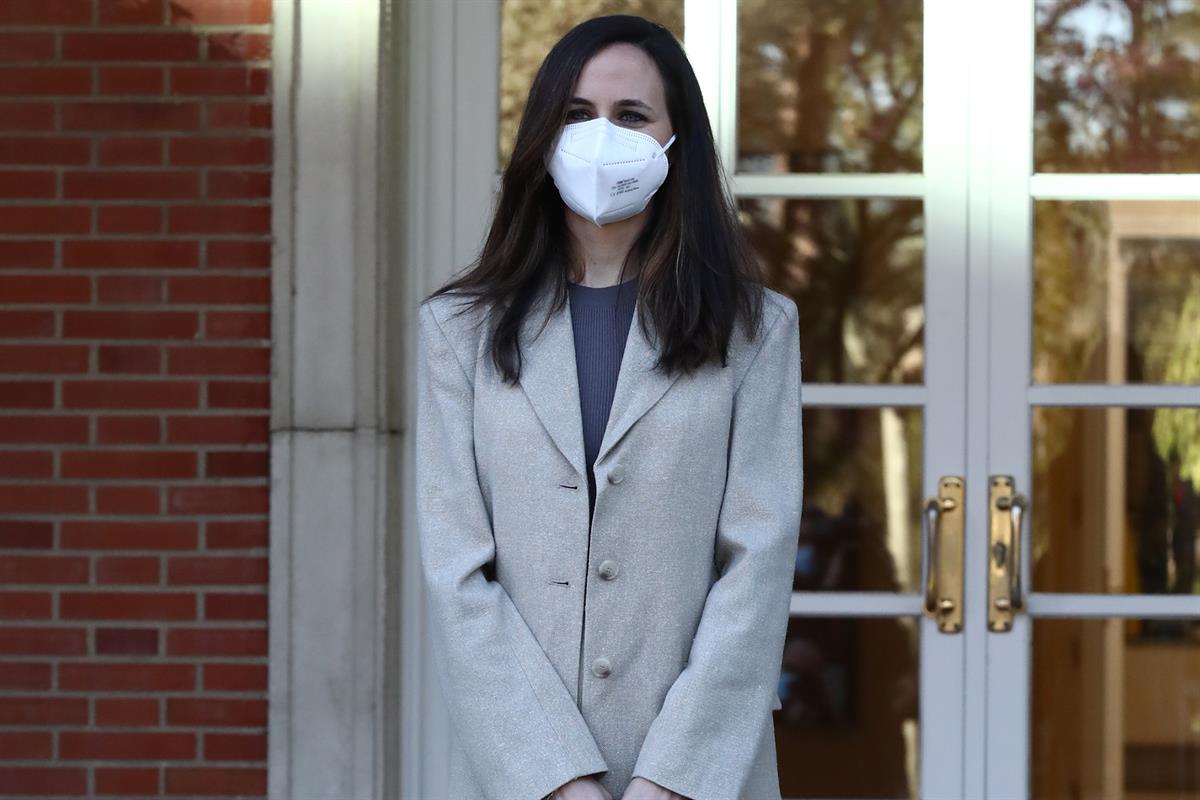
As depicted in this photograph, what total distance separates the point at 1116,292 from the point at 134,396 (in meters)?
2.10

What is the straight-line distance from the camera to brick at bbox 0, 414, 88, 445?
11.6 ft

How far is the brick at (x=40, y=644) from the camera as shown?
139 inches

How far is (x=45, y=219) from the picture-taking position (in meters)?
3.55

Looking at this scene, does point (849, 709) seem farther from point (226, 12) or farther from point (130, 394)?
point (226, 12)

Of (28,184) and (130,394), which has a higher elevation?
(28,184)

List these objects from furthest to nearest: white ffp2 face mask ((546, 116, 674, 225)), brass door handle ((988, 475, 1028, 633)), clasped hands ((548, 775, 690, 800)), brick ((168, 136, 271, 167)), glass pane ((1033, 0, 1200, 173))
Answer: glass pane ((1033, 0, 1200, 173)), brass door handle ((988, 475, 1028, 633)), brick ((168, 136, 271, 167)), white ffp2 face mask ((546, 116, 674, 225)), clasped hands ((548, 775, 690, 800))

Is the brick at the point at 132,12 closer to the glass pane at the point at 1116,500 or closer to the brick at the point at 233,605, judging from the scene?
the brick at the point at 233,605

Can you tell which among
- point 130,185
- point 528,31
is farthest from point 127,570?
point 528,31

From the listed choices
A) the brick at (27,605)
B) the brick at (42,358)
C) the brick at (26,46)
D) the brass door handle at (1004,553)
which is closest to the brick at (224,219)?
the brick at (42,358)

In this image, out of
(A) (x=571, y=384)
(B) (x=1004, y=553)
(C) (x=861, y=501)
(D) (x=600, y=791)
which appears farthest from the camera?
(C) (x=861, y=501)

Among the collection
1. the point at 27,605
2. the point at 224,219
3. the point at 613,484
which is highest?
the point at 224,219

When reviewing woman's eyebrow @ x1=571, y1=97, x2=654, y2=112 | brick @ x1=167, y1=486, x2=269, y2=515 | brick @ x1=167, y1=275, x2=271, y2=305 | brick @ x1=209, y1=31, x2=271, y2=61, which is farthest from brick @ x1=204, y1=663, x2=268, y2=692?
woman's eyebrow @ x1=571, y1=97, x2=654, y2=112

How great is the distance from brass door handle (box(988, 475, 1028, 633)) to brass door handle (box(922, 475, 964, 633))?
0.07 m

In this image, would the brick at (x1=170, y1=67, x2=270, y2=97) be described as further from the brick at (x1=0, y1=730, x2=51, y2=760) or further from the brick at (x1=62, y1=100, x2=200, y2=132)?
the brick at (x1=0, y1=730, x2=51, y2=760)
